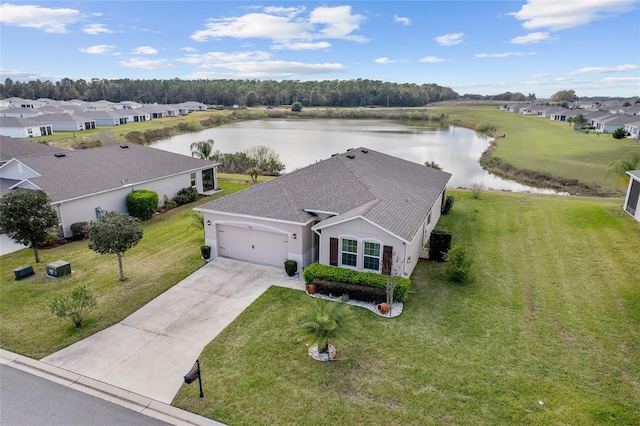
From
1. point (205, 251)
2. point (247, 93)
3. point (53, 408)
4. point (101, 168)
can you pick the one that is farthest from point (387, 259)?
point (247, 93)

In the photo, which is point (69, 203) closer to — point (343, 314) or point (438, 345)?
point (343, 314)

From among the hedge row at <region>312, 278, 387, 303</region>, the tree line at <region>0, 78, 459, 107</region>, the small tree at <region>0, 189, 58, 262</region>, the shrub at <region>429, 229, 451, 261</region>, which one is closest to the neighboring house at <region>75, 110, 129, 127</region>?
the tree line at <region>0, 78, 459, 107</region>

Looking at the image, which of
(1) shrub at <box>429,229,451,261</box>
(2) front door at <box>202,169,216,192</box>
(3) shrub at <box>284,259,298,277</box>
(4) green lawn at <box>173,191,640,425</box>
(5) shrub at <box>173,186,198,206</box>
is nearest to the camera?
(4) green lawn at <box>173,191,640,425</box>

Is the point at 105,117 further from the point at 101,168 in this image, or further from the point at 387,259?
the point at 387,259

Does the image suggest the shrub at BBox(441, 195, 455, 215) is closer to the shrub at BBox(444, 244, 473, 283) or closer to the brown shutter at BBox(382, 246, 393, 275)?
the shrub at BBox(444, 244, 473, 283)

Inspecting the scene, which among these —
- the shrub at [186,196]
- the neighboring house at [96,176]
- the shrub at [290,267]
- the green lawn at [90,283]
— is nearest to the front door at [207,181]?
the neighboring house at [96,176]

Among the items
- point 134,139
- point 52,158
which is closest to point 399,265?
point 52,158
